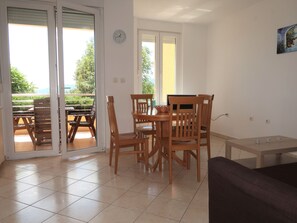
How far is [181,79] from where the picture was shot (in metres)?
5.68

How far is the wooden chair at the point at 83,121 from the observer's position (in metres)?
4.11

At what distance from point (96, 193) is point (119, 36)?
2641mm

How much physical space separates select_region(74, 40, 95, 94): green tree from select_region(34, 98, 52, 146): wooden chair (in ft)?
1.80

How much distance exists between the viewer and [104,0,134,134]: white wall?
395cm

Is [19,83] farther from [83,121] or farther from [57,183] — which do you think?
[57,183]

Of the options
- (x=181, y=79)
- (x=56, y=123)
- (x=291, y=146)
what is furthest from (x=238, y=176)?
(x=181, y=79)

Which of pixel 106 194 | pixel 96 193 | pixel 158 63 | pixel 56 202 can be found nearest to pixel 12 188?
pixel 56 202

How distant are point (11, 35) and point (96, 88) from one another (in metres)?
1.48

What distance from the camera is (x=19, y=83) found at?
3.62 metres

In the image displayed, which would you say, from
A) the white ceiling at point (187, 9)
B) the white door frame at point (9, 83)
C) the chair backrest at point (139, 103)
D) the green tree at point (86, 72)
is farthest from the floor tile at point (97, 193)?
the white ceiling at point (187, 9)

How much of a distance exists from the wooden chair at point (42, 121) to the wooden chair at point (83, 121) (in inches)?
14.4

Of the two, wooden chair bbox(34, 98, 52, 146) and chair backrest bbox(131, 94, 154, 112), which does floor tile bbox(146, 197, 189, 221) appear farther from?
wooden chair bbox(34, 98, 52, 146)

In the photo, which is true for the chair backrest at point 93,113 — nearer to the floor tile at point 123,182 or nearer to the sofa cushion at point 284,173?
the floor tile at point 123,182

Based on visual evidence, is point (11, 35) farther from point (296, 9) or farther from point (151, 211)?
point (296, 9)
